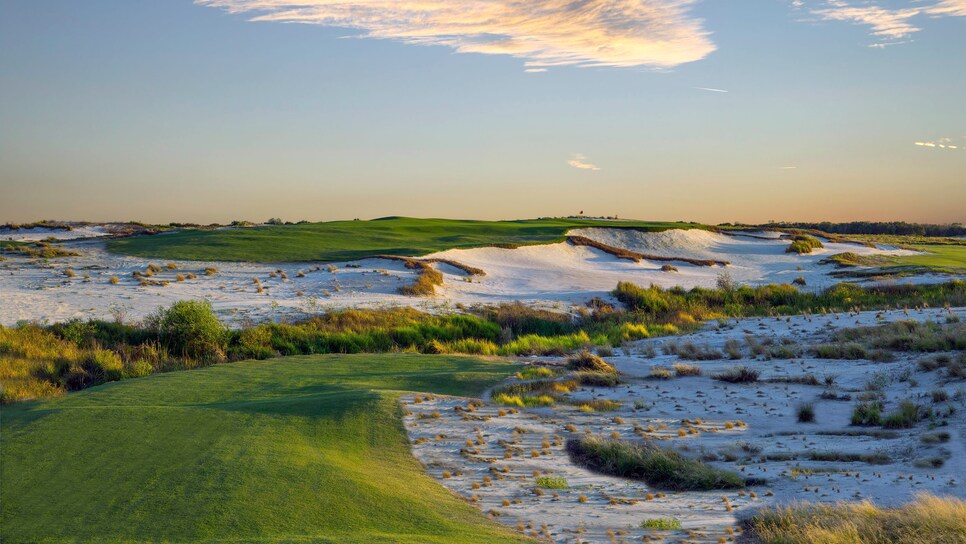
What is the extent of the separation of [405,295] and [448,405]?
743 inches

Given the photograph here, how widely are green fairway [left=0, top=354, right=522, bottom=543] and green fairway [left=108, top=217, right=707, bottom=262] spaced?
2707 cm

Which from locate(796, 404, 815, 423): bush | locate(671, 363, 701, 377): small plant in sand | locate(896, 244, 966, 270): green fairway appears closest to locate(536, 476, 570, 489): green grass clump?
locate(796, 404, 815, 423): bush

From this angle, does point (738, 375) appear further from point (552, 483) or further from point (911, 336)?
point (552, 483)

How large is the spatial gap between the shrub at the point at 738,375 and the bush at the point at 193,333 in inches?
561

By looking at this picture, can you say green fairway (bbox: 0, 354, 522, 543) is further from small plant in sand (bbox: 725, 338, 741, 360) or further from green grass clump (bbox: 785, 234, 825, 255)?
green grass clump (bbox: 785, 234, 825, 255)

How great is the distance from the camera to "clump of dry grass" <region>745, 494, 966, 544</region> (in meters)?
8.83

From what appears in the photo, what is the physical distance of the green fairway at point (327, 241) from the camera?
4353cm

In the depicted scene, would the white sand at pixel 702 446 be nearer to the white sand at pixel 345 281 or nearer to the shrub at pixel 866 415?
the shrub at pixel 866 415

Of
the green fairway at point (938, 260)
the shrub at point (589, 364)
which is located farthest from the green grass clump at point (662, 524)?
the green fairway at point (938, 260)

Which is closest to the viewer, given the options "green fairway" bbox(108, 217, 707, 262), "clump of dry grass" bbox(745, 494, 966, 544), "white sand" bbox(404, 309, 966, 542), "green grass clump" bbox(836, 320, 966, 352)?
"clump of dry grass" bbox(745, 494, 966, 544)

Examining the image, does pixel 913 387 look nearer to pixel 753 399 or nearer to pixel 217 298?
pixel 753 399

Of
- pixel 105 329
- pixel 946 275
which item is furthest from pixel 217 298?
pixel 946 275

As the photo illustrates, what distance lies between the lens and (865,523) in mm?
9352

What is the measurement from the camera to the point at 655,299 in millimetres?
37562
